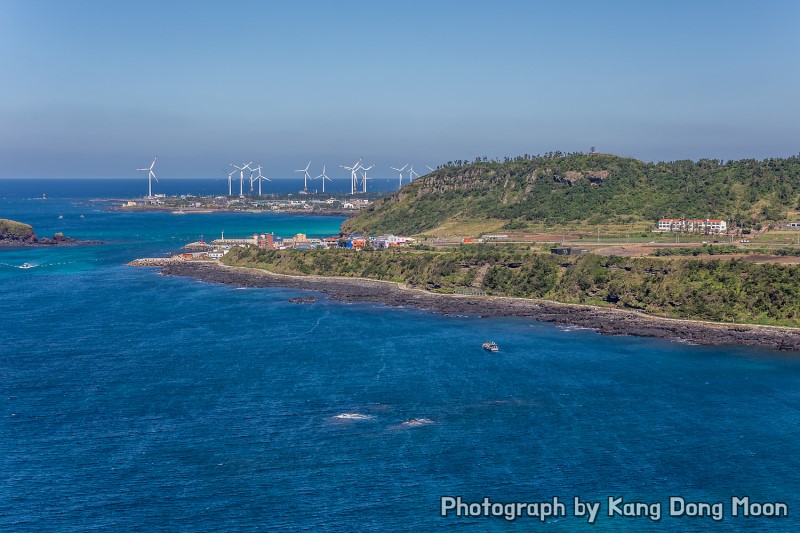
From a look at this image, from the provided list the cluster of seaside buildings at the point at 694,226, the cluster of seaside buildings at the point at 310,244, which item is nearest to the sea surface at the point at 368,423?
the cluster of seaside buildings at the point at 310,244

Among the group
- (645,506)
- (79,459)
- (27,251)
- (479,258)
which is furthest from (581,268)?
(27,251)

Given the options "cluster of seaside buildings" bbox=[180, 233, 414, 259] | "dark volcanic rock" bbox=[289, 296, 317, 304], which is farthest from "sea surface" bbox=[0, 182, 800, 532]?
"cluster of seaside buildings" bbox=[180, 233, 414, 259]

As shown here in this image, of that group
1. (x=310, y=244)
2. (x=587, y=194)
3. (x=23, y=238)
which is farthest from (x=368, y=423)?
(x=23, y=238)

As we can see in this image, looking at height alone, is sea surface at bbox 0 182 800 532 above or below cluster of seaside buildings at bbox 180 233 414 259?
below

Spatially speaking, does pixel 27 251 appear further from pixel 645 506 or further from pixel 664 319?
pixel 645 506

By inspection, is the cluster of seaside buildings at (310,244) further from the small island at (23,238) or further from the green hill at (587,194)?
the small island at (23,238)

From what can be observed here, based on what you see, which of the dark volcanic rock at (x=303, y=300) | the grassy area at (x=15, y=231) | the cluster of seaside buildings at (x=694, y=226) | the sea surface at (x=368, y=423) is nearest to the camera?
the sea surface at (x=368, y=423)

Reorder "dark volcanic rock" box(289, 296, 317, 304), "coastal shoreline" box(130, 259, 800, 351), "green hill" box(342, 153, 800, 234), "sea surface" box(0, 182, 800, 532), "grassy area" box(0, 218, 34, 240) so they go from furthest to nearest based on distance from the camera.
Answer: "grassy area" box(0, 218, 34, 240) → "green hill" box(342, 153, 800, 234) → "dark volcanic rock" box(289, 296, 317, 304) → "coastal shoreline" box(130, 259, 800, 351) → "sea surface" box(0, 182, 800, 532)

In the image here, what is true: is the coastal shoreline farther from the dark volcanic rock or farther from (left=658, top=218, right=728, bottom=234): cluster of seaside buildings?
(left=658, top=218, right=728, bottom=234): cluster of seaside buildings
